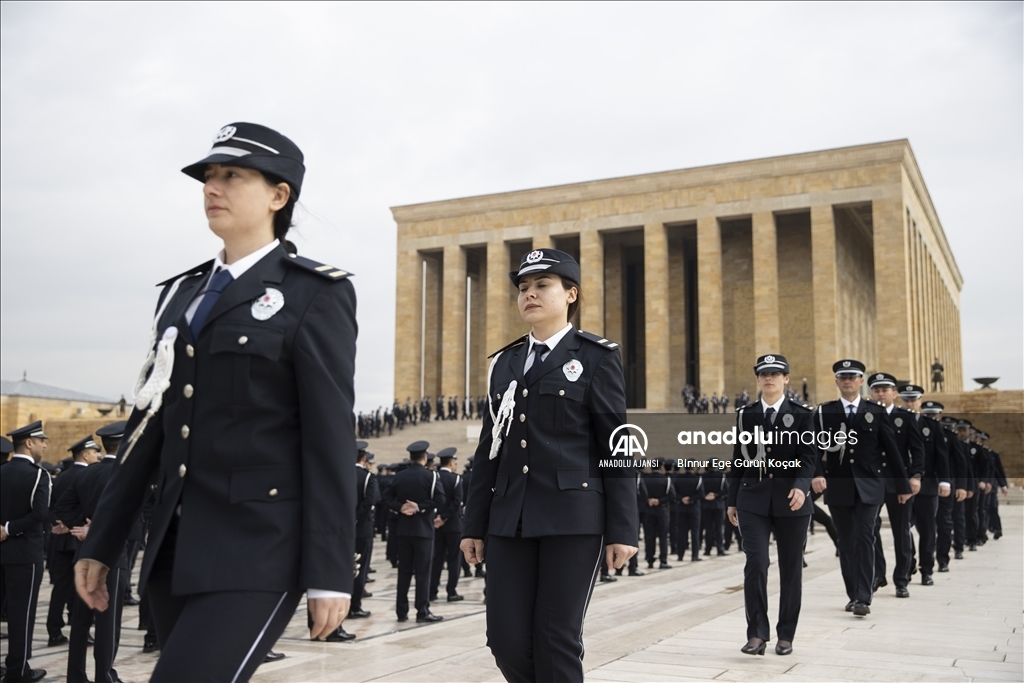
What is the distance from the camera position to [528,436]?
3.92m

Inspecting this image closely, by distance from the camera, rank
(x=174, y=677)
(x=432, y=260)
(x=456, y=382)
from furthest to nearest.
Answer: (x=432, y=260) → (x=456, y=382) → (x=174, y=677)

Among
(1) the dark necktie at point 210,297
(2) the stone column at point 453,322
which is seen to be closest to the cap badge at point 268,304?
(1) the dark necktie at point 210,297

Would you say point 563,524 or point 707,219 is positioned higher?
point 707,219

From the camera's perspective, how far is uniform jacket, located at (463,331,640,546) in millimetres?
3734

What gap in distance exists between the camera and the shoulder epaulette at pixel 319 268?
2.71 meters

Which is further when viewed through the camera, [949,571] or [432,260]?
[432,260]

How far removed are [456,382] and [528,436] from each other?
143 ft

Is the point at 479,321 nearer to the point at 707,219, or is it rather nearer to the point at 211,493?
the point at 707,219

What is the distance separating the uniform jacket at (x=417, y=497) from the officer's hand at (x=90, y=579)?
7.59 metres

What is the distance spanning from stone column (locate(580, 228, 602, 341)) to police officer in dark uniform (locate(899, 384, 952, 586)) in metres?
32.6

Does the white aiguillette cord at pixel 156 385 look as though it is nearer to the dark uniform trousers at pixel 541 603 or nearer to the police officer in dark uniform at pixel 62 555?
the dark uniform trousers at pixel 541 603

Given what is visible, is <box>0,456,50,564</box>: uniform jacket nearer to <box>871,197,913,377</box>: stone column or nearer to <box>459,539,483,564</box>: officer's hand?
<box>459,539,483,564</box>: officer's hand

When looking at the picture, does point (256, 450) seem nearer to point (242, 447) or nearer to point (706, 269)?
point (242, 447)

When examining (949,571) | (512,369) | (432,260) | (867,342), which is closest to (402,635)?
(512,369)
